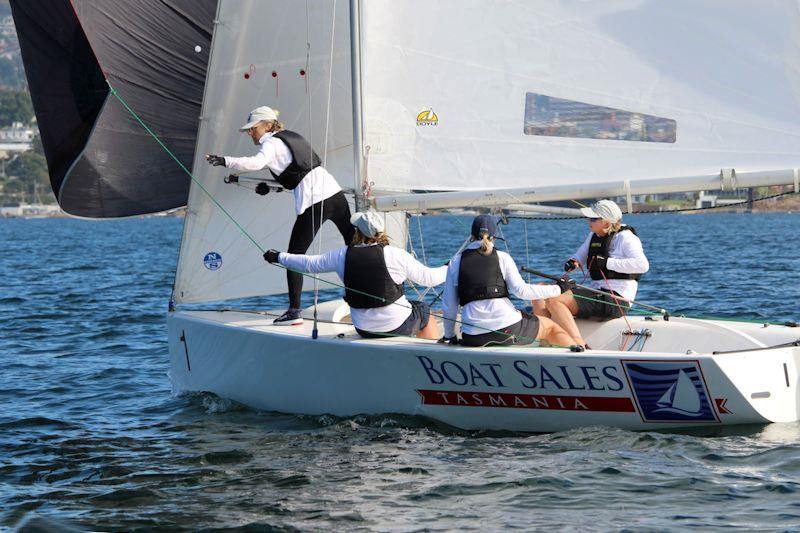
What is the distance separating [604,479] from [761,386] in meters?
1.15

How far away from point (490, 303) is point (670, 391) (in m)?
1.16

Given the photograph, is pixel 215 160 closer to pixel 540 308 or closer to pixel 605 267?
pixel 540 308

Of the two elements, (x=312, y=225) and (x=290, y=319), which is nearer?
(x=312, y=225)

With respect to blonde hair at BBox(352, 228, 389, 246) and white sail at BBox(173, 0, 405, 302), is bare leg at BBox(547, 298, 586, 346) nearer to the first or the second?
blonde hair at BBox(352, 228, 389, 246)

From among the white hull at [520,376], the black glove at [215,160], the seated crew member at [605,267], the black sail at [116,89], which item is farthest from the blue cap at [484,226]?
the black sail at [116,89]

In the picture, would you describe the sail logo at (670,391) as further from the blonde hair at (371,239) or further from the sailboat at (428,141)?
the blonde hair at (371,239)

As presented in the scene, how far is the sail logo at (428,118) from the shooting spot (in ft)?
24.6

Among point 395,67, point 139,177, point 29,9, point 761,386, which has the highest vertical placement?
point 29,9

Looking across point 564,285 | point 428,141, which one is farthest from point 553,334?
point 428,141

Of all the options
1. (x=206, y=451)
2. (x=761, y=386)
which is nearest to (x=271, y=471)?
(x=206, y=451)

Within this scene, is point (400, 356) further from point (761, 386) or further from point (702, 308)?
point (702, 308)

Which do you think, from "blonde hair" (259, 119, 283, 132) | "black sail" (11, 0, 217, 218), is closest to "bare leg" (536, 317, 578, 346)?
"blonde hair" (259, 119, 283, 132)

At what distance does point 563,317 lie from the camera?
295 inches

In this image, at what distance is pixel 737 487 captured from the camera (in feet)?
18.9
